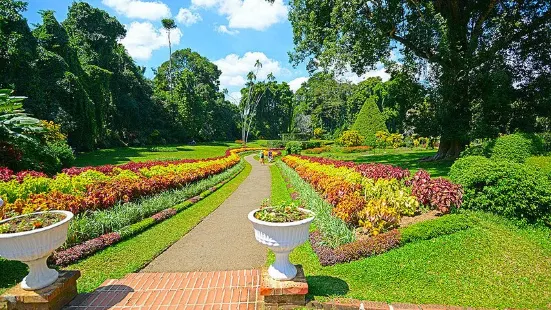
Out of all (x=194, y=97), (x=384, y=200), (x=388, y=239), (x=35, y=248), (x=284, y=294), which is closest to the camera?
(x=35, y=248)

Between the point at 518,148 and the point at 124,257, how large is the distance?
10.9 meters

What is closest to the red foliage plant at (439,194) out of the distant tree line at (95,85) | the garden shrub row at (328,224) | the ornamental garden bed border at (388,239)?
the ornamental garden bed border at (388,239)

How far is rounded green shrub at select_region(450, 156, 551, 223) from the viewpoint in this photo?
5.88 metres

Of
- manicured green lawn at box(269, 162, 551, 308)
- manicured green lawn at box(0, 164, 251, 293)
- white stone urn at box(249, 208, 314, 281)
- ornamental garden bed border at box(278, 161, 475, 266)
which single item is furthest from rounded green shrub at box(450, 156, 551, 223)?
manicured green lawn at box(0, 164, 251, 293)

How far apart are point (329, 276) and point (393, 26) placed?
1212 cm

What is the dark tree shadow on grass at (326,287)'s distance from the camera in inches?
154

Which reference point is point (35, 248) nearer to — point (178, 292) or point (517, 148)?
point (178, 292)

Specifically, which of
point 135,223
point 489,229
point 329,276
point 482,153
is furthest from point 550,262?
point 135,223

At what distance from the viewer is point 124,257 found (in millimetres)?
5488

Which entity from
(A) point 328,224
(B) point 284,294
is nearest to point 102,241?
(B) point 284,294

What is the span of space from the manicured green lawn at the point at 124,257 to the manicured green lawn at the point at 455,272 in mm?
2319

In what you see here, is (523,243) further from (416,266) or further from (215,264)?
(215,264)

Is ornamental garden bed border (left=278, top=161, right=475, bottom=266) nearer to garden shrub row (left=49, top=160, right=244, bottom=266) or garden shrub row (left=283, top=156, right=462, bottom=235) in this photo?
garden shrub row (left=283, top=156, right=462, bottom=235)

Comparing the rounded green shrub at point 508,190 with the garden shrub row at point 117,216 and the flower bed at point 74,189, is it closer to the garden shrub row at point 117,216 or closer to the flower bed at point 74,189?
the garden shrub row at point 117,216
